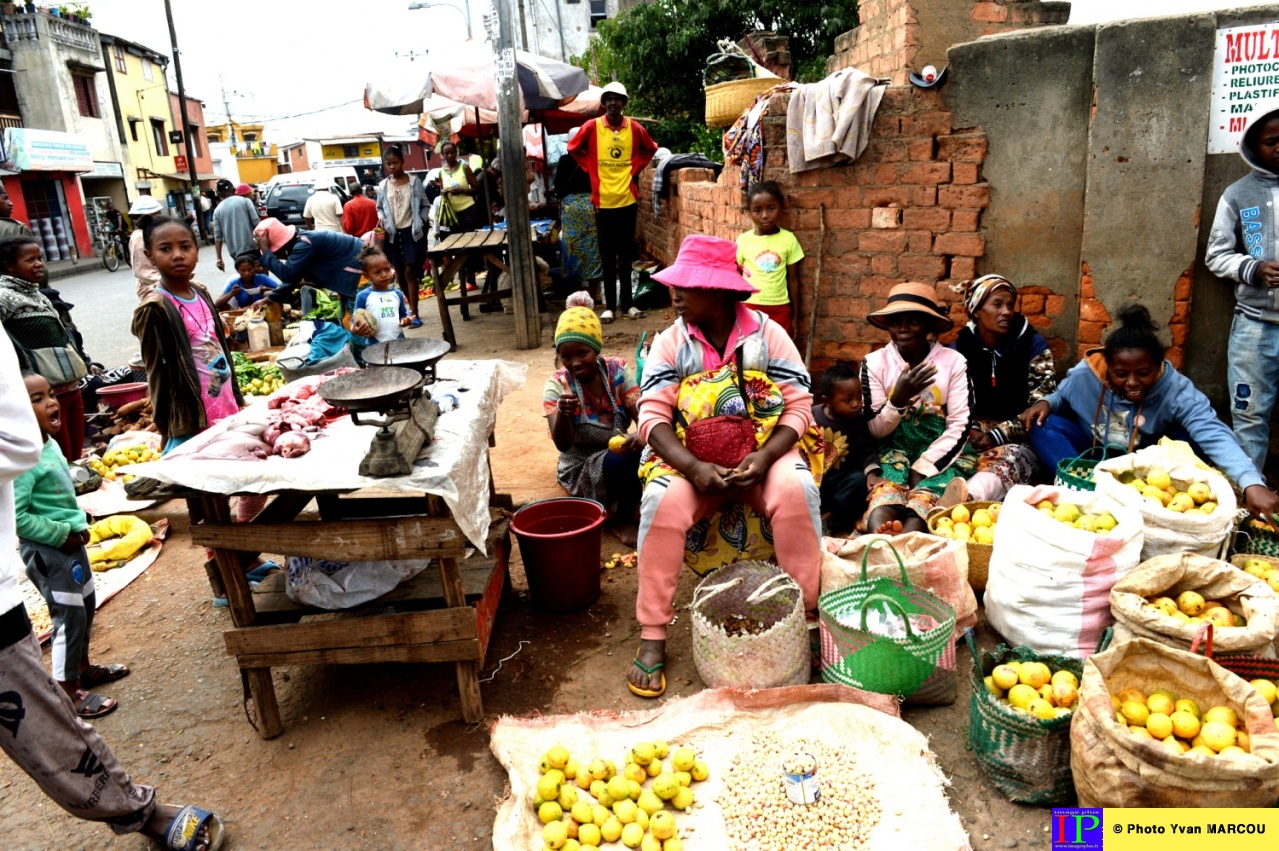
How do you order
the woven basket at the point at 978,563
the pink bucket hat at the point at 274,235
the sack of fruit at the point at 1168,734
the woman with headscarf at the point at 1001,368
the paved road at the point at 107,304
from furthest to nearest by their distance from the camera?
the paved road at the point at 107,304 → the pink bucket hat at the point at 274,235 → the woman with headscarf at the point at 1001,368 → the woven basket at the point at 978,563 → the sack of fruit at the point at 1168,734

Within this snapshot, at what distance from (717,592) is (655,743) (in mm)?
714

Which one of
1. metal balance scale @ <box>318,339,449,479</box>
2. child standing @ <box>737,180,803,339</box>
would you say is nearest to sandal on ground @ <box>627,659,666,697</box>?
metal balance scale @ <box>318,339,449,479</box>

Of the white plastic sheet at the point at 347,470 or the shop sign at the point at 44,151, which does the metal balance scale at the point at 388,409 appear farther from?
the shop sign at the point at 44,151

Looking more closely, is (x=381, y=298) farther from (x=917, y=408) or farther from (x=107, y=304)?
(x=107, y=304)

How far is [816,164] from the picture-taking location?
5.15 m

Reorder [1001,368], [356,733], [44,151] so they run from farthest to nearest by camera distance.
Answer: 1. [44,151]
2. [1001,368]
3. [356,733]

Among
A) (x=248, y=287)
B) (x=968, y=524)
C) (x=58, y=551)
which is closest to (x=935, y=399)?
(x=968, y=524)

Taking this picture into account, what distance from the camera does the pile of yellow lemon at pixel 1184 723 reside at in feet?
7.41

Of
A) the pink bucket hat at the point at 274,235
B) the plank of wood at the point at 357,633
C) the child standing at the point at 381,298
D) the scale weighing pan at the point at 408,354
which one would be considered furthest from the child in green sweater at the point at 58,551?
the pink bucket hat at the point at 274,235

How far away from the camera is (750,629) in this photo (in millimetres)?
3377

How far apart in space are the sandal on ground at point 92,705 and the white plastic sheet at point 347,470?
4.05 feet

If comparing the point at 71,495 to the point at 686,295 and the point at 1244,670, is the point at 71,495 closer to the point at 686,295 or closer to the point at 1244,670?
the point at 686,295

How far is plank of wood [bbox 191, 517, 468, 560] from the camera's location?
Answer: 9.24 ft

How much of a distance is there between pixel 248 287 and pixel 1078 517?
33.0 ft
